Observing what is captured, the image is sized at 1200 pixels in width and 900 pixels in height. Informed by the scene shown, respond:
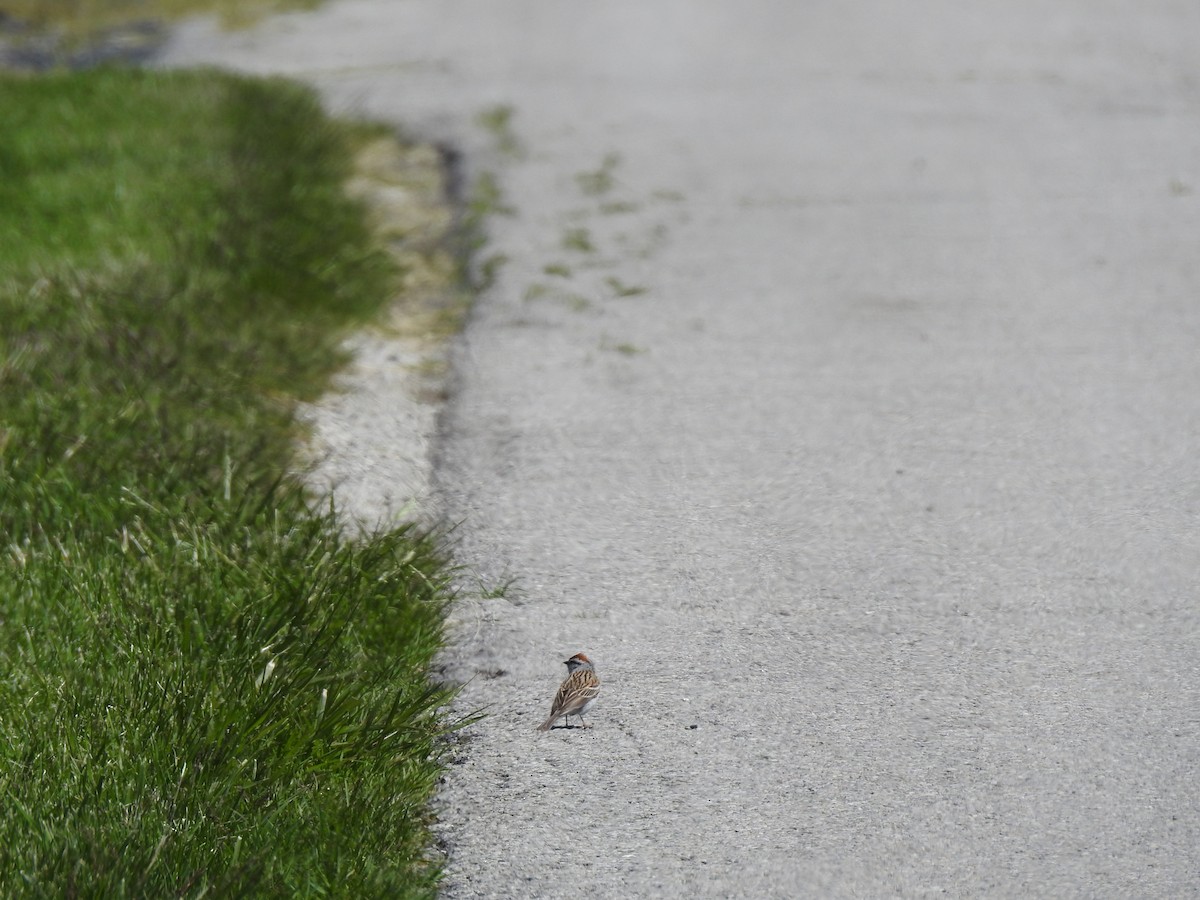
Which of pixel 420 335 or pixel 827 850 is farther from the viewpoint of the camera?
pixel 420 335

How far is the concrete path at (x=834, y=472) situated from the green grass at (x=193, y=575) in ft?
0.89

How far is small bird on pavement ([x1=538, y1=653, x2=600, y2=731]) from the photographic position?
3.50 m

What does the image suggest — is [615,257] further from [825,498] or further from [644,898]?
[644,898]

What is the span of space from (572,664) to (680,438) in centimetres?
139

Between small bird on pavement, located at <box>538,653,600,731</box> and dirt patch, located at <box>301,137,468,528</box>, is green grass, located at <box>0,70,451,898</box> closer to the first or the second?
dirt patch, located at <box>301,137,468,528</box>

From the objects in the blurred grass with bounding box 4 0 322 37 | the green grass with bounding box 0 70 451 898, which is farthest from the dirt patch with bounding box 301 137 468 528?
the blurred grass with bounding box 4 0 322 37

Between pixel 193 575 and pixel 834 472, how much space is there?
2101mm

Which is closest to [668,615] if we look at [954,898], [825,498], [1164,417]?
[825,498]

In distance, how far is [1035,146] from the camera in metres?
7.20

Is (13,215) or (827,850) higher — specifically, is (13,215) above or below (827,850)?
above

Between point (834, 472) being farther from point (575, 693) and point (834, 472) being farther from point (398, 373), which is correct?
point (398, 373)

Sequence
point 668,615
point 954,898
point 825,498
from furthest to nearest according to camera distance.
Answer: point 825,498, point 668,615, point 954,898

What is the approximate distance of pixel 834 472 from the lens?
4.61 meters

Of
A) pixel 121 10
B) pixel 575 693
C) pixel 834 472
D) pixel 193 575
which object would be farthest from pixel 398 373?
pixel 121 10
